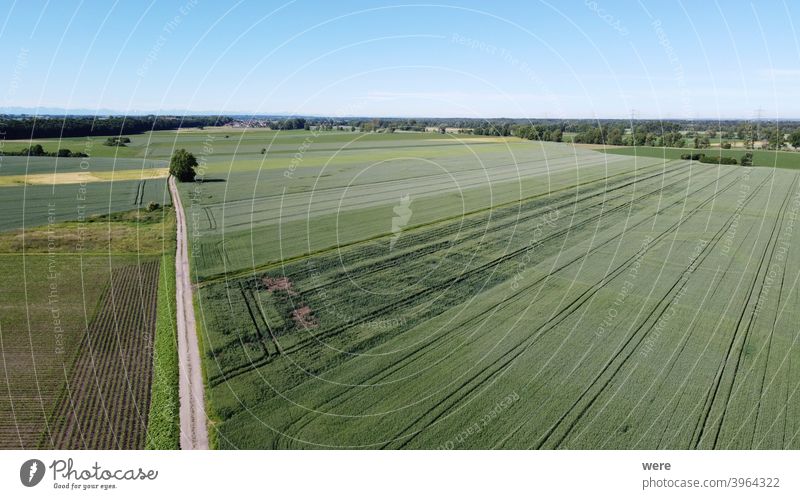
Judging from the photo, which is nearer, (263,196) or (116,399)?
(116,399)

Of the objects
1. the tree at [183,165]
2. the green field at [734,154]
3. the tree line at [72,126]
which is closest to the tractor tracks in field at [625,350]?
the tree at [183,165]

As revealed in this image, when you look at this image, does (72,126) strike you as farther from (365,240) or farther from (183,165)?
(365,240)

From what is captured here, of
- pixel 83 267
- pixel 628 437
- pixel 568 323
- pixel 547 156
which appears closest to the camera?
pixel 628 437

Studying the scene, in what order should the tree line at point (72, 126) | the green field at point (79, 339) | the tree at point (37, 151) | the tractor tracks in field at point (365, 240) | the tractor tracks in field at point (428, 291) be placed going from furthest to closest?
1. the tree line at point (72, 126)
2. the tree at point (37, 151)
3. the tractor tracks in field at point (365, 240)
4. the tractor tracks in field at point (428, 291)
5. the green field at point (79, 339)

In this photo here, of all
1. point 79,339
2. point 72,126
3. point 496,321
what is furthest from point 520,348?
point 72,126

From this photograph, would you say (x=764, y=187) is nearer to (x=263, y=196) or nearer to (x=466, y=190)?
(x=466, y=190)

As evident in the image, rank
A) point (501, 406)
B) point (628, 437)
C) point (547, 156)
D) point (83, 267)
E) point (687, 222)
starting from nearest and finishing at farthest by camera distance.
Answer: point (628, 437), point (501, 406), point (83, 267), point (687, 222), point (547, 156)

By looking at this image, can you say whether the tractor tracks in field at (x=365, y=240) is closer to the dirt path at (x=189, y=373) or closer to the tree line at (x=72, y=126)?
the dirt path at (x=189, y=373)
